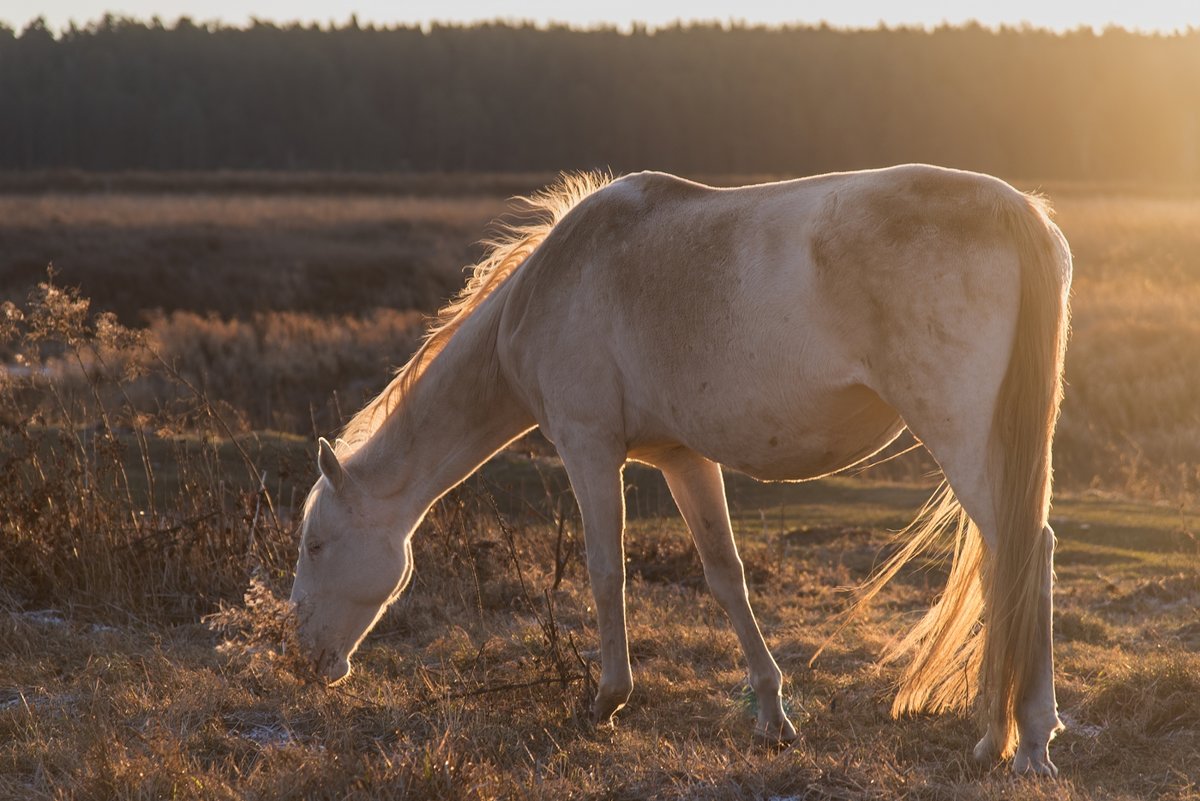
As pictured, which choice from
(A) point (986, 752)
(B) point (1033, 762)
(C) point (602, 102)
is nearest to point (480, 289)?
(A) point (986, 752)

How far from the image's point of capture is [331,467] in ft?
17.1

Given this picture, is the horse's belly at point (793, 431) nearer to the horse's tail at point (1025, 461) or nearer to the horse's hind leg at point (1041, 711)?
the horse's tail at point (1025, 461)

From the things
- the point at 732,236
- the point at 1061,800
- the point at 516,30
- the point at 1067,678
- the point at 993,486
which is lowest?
the point at 1067,678

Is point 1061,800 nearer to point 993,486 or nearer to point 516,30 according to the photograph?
point 993,486

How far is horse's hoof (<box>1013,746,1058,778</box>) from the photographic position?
3.89 m

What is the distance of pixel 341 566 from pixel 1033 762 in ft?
9.44

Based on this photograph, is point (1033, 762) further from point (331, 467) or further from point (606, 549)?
point (331, 467)

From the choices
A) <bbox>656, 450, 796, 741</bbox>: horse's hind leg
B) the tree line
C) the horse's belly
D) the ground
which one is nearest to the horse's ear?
the ground

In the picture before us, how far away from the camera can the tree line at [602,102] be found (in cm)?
8988

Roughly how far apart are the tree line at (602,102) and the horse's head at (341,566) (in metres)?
83.7

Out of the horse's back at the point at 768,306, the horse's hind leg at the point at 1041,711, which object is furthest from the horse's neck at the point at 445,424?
the horse's hind leg at the point at 1041,711

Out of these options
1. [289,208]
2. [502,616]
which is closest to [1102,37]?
[289,208]

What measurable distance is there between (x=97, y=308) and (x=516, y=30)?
95220mm

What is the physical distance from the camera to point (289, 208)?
4666 cm
